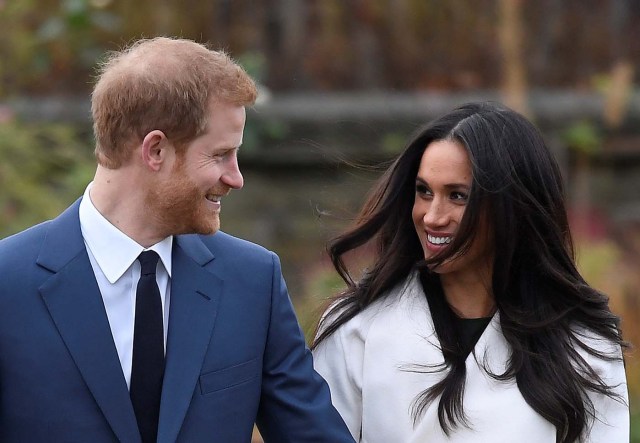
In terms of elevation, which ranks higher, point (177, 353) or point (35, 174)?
point (177, 353)

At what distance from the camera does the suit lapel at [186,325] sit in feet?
11.1

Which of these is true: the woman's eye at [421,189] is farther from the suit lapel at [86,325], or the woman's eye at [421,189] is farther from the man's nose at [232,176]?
the suit lapel at [86,325]

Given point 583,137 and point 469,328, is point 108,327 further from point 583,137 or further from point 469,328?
point 583,137

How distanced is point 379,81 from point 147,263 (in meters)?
5.51

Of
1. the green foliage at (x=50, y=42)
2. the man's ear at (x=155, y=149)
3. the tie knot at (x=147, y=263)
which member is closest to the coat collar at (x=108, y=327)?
the tie knot at (x=147, y=263)

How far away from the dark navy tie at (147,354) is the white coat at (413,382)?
64cm

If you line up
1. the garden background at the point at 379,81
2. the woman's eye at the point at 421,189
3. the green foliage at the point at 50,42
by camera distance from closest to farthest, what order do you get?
1. the woman's eye at the point at 421,189
2. the green foliage at the point at 50,42
3. the garden background at the point at 379,81

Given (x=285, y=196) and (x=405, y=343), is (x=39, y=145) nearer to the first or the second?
(x=285, y=196)

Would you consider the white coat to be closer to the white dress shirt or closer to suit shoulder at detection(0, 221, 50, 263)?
the white dress shirt

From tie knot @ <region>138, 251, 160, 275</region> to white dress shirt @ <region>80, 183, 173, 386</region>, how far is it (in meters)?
0.01

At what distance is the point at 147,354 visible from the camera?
3379mm

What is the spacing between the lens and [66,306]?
3.35 metres

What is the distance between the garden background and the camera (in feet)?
27.5

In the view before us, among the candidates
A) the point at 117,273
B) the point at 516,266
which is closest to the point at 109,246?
the point at 117,273
